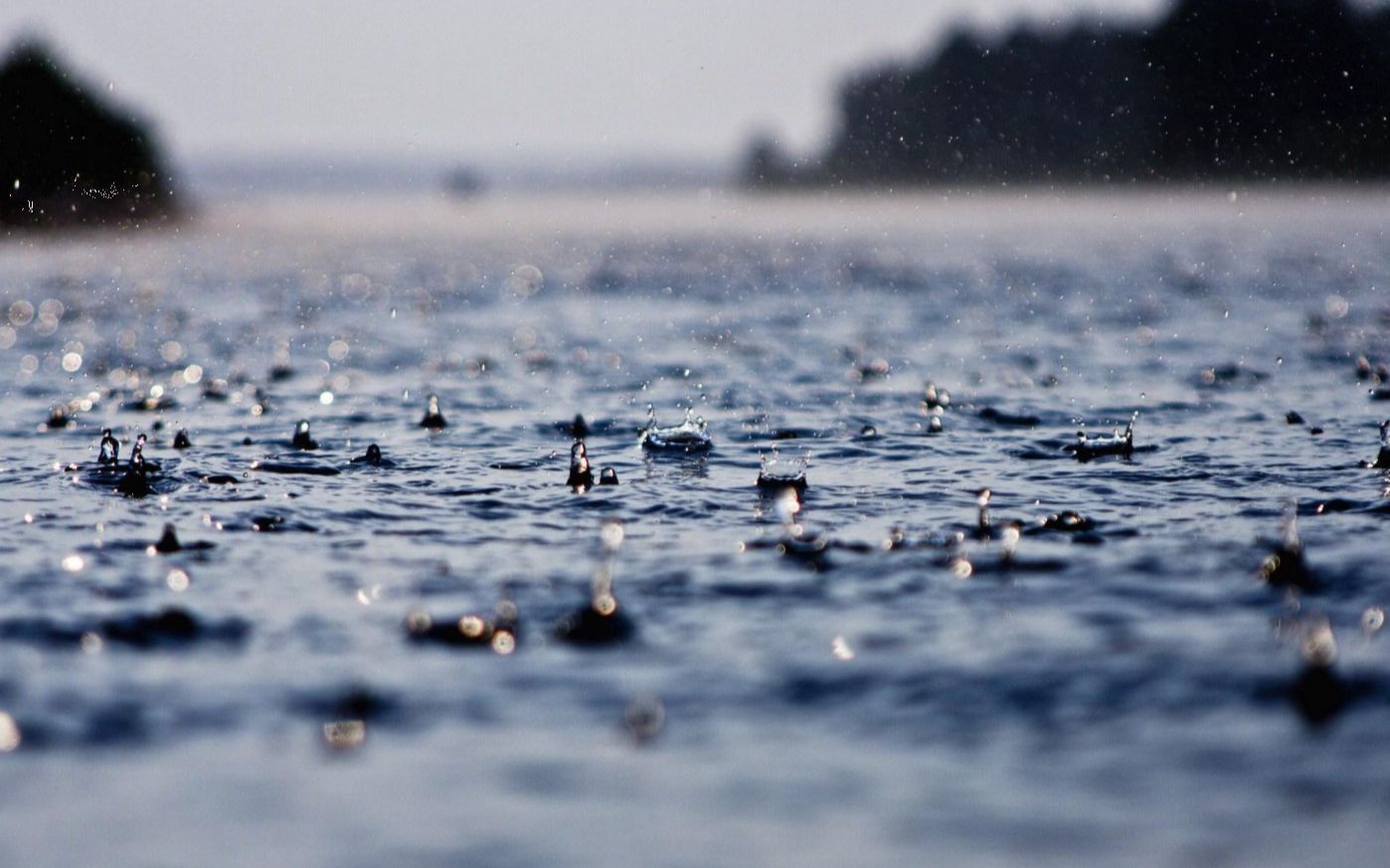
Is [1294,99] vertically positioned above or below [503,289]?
above

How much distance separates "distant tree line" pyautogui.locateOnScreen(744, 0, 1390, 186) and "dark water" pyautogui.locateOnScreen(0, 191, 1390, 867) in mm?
89454

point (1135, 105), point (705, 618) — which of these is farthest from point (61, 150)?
point (1135, 105)

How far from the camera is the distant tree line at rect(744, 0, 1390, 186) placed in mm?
103000

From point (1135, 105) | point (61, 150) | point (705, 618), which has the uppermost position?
point (1135, 105)

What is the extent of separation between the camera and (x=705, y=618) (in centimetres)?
766

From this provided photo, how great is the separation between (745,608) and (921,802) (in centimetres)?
251

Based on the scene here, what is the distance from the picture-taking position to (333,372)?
60.9 feet

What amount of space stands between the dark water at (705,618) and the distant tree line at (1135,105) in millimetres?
89454

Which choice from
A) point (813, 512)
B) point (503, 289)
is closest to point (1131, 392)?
point (813, 512)

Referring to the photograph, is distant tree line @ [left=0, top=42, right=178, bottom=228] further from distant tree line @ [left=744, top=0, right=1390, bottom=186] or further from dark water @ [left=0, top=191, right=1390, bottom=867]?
distant tree line @ [left=744, top=0, right=1390, bottom=186]

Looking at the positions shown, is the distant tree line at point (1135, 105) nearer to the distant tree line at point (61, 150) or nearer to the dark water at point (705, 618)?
the distant tree line at point (61, 150)

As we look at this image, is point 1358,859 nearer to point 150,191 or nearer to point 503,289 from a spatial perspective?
point 503,289

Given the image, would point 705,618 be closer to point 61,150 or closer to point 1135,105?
point 61,150

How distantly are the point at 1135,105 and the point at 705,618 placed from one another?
11759 centimetres
